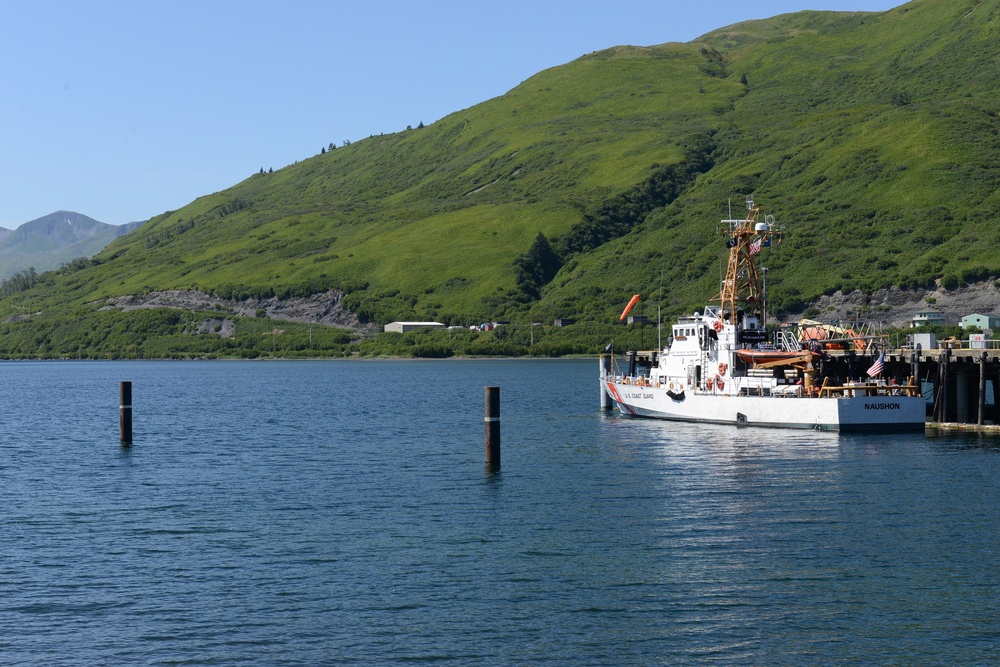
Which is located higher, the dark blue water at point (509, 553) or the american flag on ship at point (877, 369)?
the american flag on ship at point (877, 369)

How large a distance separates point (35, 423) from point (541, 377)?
103049 millimetres

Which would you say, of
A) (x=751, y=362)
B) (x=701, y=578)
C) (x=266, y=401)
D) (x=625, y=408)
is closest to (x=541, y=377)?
(x=266, y=401)

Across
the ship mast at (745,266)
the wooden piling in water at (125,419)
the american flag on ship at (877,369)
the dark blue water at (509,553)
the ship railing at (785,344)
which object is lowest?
the dark blue water at (509,553)

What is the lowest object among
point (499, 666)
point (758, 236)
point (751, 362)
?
point (499, 666)

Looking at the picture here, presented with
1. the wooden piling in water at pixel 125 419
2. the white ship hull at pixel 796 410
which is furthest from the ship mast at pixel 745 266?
the wooden piling in water at pixel 125 419

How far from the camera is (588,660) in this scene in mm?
29938

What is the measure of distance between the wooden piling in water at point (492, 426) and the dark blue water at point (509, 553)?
110 centimetres

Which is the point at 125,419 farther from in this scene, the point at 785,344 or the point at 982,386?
the point at 982,386

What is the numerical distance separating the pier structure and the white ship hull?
3.09 meters

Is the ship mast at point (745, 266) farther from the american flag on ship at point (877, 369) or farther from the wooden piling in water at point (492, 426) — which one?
the wooden piling in water at point (492, 426)

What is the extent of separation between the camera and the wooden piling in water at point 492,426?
5997 cm

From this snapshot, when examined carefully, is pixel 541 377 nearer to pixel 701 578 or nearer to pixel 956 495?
pixel 956 495

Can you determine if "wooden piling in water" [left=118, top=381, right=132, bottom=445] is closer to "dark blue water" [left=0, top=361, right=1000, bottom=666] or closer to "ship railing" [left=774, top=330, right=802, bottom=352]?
"dark blue water" [left=0, top=361, right=1000, bottom=666]

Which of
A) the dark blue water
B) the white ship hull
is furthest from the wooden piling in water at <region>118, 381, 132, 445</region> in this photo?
the white ship hull
